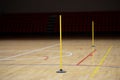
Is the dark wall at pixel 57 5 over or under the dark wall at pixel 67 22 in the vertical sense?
over

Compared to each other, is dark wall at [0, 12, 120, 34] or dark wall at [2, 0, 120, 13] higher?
dark wall at [2, 0, 120, 13]

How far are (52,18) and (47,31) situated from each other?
1056mm

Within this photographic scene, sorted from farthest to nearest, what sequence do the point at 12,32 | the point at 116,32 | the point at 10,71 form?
1. the point at 12,32
2. the point at 116,32
3. the point at 10,71

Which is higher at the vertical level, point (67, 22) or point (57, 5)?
point (57, 5)

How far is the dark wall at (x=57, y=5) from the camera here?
65.2 ft

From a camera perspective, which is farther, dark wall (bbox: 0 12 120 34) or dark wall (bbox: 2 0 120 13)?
dark wall (bbox: 2 0 120 13)

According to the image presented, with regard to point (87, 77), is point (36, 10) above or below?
above

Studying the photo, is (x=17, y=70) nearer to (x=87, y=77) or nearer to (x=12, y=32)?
(x=87, y=77)

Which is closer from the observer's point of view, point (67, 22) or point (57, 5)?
point (67, 22)

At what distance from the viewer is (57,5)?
67.6 feet

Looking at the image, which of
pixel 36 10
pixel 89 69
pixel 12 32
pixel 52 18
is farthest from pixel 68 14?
pixel 89 69

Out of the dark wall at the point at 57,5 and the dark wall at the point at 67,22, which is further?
the dark wall at the point at 57,5

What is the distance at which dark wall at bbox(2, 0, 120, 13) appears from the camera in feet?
65.2

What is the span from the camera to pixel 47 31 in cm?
2019
